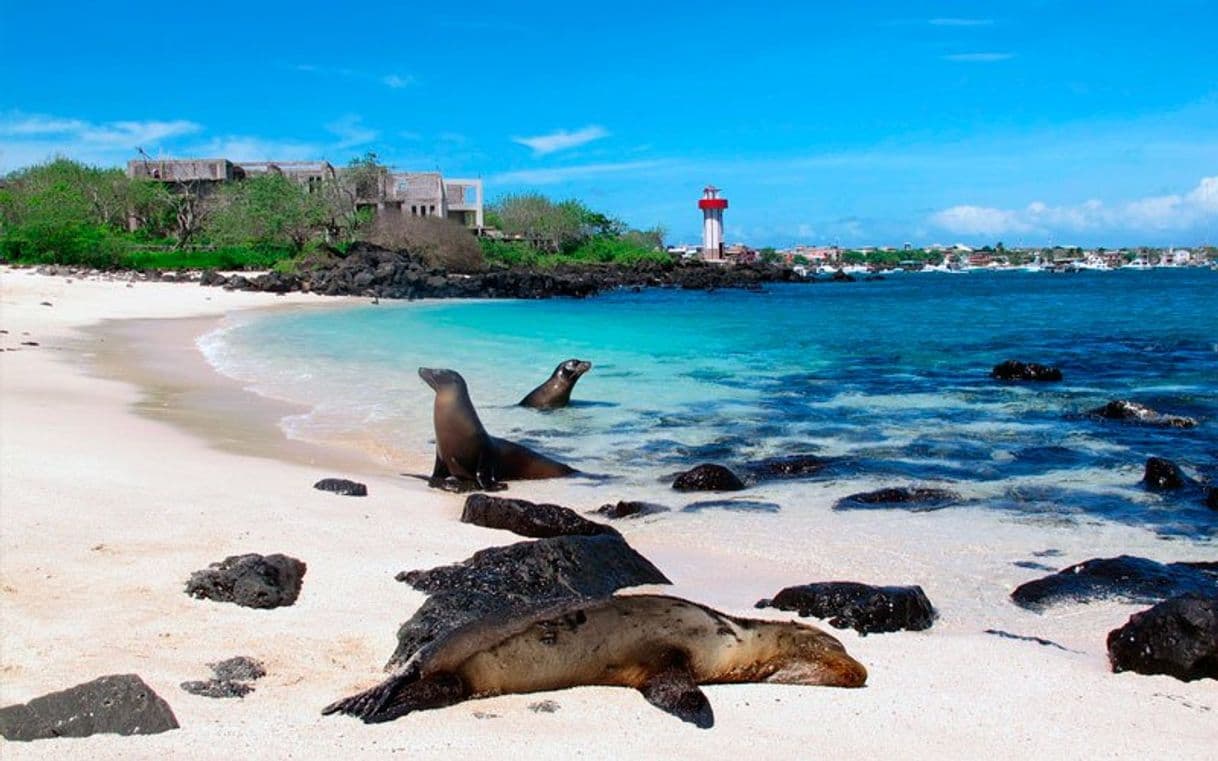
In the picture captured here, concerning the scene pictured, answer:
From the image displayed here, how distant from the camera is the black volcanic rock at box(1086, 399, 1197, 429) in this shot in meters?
13.3

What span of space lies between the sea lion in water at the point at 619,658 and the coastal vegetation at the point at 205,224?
56.5 metres

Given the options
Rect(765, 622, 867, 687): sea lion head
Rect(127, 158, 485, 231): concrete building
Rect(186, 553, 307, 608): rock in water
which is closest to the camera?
Rect(765, 622, 867, 687): sea lion head

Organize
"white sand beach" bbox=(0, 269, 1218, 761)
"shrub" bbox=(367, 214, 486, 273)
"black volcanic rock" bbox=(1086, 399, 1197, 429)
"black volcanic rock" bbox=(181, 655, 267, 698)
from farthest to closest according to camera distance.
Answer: "shrub" bbox=(367, 214, 486, 273)
"black volcanic rock" bbox=(1086, 399, 1197, 429)
"black volcanic rock" bbox=(181, 655, 267, 698)
"white sand beach" bbox=(0, 269, 1218, 761)

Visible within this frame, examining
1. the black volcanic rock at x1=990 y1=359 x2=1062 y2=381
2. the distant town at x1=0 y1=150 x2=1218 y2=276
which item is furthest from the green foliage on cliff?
the black volcanic rock at x1=990 y1=359 x2=1062 y2=381

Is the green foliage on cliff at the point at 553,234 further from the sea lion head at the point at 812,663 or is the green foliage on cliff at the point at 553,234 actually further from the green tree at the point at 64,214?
the sea lion head at the point at 812,663

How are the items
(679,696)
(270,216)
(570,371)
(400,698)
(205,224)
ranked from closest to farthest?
(400,698) → (679,696) → (570,371) → (270,216) → (205,224)

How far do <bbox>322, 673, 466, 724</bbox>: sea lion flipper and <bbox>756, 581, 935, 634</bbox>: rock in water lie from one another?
2168 millimetres

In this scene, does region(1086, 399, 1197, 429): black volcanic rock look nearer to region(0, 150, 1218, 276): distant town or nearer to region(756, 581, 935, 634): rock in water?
region(756, 581, 935, 634): rock in water

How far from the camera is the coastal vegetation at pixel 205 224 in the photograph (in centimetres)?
5578

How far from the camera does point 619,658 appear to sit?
4.29 meters

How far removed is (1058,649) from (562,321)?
33.8m

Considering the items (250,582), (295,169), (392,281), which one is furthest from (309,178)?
(250,582)

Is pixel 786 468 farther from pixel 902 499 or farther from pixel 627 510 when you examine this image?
pixel 627 510

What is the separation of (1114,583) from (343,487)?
17.9 ft
